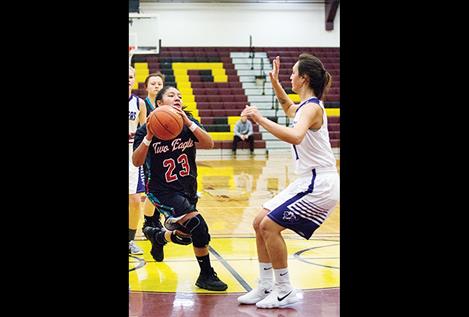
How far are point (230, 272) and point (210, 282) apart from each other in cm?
56

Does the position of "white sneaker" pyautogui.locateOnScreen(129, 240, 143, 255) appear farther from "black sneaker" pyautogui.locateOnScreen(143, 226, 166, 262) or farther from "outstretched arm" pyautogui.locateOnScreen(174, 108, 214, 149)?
"outstretched arm" pyautogui.locateOnScreen(174, 108, 214, 149)

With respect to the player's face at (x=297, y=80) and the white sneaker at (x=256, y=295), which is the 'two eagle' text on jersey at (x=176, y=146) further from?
the white sneaker at (x=256, y=295)

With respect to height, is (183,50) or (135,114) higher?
(183,50)

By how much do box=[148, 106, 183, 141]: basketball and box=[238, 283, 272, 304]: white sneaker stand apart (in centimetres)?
115

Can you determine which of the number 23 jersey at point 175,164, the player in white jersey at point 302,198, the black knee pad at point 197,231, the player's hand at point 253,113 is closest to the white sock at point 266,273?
the player in white jersey at point 302,198

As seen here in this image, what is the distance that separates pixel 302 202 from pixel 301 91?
2.31 ft

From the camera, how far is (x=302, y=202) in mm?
3912

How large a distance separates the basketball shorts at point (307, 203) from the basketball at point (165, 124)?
0.82 m

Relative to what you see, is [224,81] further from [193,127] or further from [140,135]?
[193,127]

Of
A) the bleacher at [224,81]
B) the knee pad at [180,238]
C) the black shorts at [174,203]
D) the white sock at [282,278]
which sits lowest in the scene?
the white sock at [282,278]

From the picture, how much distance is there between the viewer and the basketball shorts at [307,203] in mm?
3881
